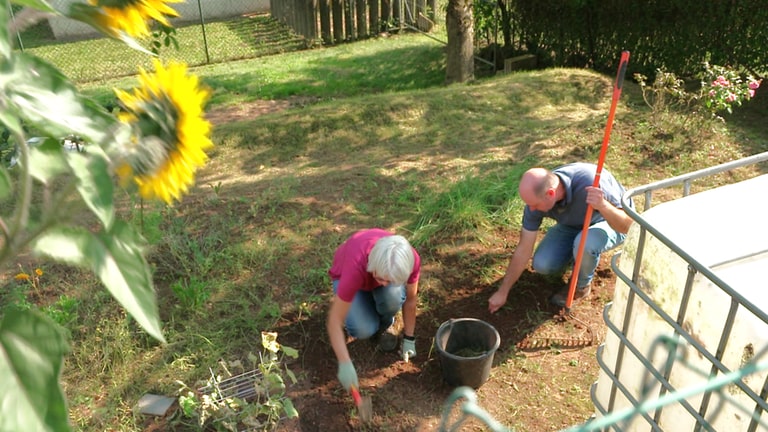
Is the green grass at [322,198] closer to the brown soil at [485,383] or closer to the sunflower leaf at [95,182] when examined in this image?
the brown soil at [485,383]

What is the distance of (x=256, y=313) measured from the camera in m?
3.29

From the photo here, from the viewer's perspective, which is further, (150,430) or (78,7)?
(150,430)

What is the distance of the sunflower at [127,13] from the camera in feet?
2.79

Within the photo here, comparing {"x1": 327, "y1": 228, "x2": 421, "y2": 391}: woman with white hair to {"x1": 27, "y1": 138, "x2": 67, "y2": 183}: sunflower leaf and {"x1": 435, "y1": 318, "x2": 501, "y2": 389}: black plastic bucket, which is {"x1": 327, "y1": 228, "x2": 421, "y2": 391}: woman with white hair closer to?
{"x1": 435, "y1": 318, "x2": 501, "y2": 389}: black plastic bucket

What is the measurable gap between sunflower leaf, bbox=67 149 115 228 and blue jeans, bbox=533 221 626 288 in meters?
2.97

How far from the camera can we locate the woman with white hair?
8.88 feet

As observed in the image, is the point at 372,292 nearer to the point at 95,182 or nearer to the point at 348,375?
the point at 348,375

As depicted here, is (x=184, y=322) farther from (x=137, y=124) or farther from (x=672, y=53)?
(x=672, y=53)

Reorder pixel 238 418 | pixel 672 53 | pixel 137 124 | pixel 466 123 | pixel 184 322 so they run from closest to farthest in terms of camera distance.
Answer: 1. pixel 137 124
2. pixel 238 418
3. pixel 184 322
4. pixel 466 123
5. pixel 672 53

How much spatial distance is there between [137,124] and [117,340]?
2.44 metres

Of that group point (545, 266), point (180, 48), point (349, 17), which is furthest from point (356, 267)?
point (349, 17)

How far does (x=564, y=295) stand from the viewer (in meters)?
3.51

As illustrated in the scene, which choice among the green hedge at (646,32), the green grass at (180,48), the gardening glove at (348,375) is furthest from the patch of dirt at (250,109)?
the gardening glove at (348,375)

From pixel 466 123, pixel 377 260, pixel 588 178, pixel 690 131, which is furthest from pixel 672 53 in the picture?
pixel 377 260
